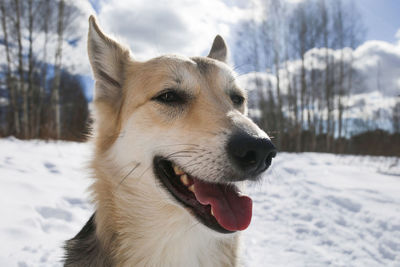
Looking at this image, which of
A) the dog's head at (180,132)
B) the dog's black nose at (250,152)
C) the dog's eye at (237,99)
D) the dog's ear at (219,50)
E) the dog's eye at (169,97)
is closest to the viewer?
the dog's black nose at (250,152)

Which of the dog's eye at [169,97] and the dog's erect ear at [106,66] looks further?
the dog's erect ear at [106,66]

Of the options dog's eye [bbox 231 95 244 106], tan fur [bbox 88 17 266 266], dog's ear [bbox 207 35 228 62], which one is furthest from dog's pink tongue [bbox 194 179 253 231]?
dog's ear [bbox 207 35 228 62]

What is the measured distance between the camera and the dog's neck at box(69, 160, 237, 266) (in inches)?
77.1

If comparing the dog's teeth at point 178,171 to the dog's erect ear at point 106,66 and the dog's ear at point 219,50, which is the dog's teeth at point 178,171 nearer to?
the dog's erect ear at point 106,66

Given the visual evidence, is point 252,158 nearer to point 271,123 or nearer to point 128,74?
point 128,74

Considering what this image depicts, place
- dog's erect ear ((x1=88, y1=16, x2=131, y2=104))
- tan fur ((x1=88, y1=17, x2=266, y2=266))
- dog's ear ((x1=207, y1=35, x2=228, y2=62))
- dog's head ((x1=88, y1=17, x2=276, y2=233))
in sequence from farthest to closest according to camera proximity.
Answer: dog's ear ((x1=207, y1=35, x2=228, y2=62)) → dog's erect ear ((x1=88, y1=16, x2=131, y2=104)) → tan fur ((x1=88, y1=17, x2=266, y2=266)) → dog's head ((x1=88, y1=17, x2=276, y2=233))

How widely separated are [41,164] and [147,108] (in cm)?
453

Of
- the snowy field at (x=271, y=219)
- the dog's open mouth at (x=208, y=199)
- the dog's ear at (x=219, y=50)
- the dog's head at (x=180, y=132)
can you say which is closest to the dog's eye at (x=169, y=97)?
the dog's head at (x=180, y=132)

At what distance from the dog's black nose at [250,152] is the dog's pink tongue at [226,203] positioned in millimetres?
317

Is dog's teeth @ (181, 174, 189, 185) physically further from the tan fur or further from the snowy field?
the snowy field

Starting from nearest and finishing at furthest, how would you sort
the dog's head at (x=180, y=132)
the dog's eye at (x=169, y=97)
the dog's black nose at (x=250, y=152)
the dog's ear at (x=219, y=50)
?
the dog's black nose at (x=250, y=152), the dog's head at (x=180, y=132), the dog's eye at (x=169, y=97), the dog's ear at (x=219, y=50)

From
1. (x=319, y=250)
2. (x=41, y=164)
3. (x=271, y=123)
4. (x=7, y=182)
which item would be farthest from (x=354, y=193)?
(x=271, y=123)

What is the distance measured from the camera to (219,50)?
342 cm

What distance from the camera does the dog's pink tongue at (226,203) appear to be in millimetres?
1713
